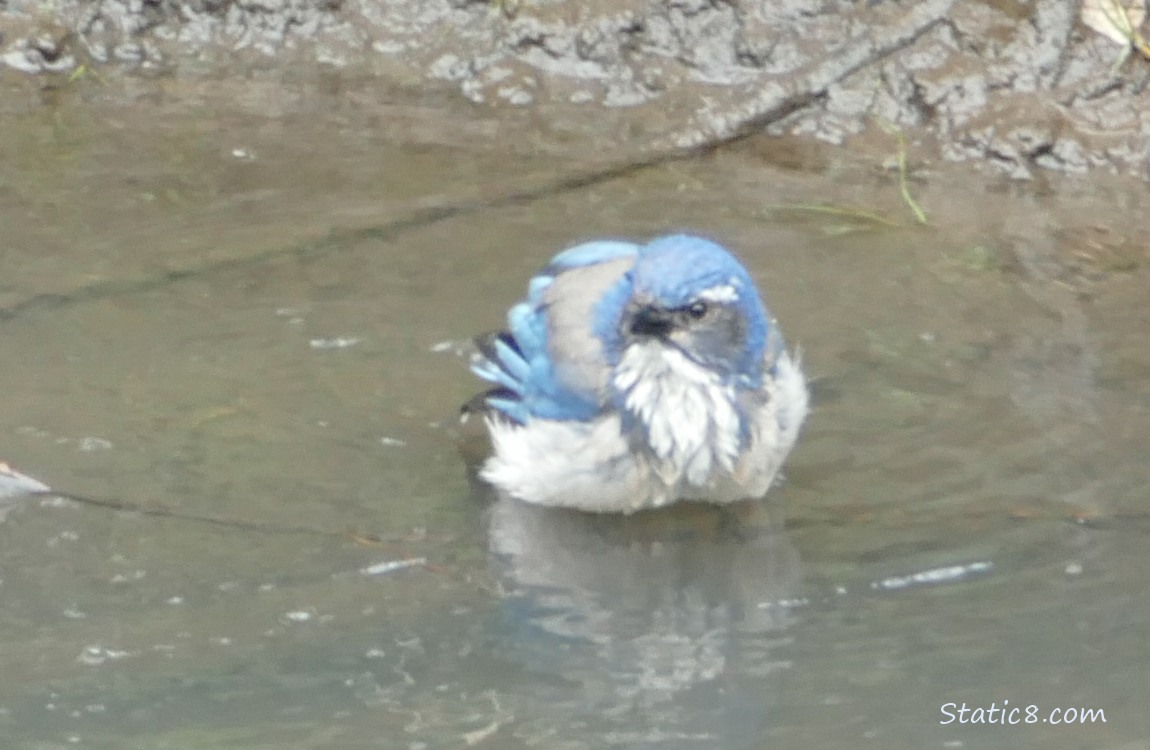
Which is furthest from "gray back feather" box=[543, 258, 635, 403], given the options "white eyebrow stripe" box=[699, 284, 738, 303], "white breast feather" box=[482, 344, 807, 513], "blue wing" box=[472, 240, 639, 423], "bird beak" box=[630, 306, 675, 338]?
"white eyebrow stripe" box=[699, 284, 738, 303]

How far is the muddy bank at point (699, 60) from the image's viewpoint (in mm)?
7281

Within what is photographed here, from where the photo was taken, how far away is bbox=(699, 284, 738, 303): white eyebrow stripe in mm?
4664

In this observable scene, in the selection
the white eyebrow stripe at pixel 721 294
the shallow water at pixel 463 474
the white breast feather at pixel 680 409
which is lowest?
the shallow water at pixel 463 474

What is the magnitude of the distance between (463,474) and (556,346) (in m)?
0.48

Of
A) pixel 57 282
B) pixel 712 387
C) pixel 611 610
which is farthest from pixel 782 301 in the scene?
pixel 57 282

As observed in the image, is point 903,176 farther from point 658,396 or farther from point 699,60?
point 658,396

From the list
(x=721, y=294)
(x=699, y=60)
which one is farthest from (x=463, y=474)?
(x=699, y=60)

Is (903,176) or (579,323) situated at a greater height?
(579,323)

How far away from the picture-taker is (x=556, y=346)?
16.6 ft

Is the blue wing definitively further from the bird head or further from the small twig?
the small twig

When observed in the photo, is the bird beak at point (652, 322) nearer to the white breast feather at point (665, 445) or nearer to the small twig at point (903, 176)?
the white breast feather at point (665, 445)

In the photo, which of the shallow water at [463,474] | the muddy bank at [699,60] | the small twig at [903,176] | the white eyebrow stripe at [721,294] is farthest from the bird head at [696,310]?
the muddy bank at [699,60]

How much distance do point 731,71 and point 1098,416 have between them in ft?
9.59

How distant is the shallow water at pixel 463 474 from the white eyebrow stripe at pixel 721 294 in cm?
64
